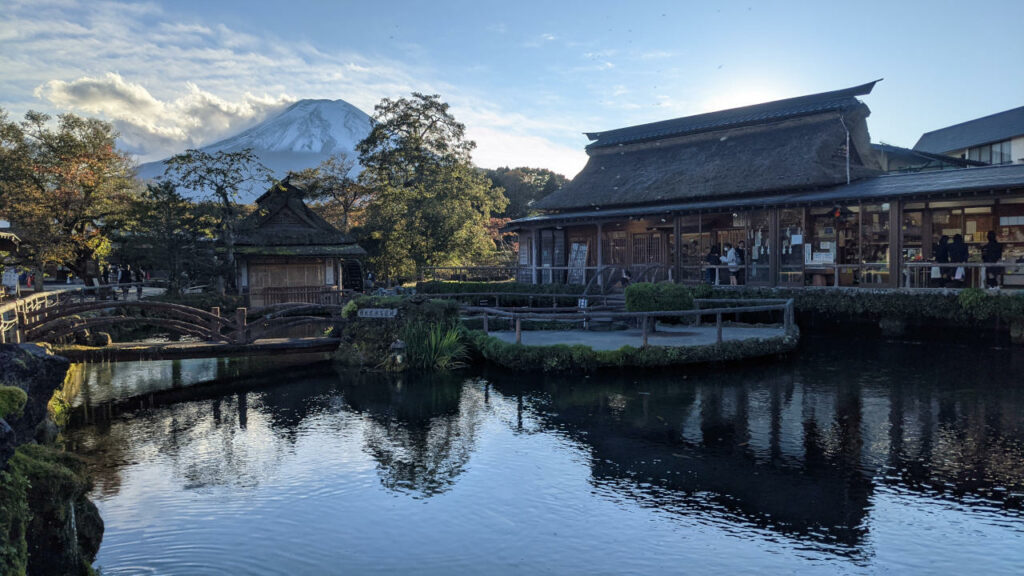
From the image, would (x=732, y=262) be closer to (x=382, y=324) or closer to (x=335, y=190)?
(x=382, y=324)

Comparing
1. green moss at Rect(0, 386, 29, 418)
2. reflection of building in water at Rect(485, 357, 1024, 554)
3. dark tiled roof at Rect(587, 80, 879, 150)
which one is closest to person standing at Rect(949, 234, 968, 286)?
reflection of building in water at Rect(485, 357, 1024, 554)

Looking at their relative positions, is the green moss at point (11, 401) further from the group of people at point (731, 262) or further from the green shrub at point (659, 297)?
the group of people at point (731, 262)

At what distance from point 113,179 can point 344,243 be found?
11958 mm

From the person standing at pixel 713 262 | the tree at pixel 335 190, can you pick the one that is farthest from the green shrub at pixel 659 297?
the tree at pixel 335 190

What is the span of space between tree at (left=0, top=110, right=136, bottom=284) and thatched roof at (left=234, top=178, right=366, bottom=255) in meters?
6.40

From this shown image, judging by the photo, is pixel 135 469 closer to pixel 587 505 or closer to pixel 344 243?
pixel 587 505

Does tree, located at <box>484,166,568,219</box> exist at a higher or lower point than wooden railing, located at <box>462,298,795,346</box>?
higher

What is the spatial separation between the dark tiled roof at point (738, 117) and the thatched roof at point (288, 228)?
15570 mm

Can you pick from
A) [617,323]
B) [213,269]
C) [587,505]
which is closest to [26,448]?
[587,505]

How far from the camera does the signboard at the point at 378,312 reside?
1777cm

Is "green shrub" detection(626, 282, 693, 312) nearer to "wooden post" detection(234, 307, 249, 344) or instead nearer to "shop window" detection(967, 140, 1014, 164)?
"wooden post" detection(234, 307, 249, 344)

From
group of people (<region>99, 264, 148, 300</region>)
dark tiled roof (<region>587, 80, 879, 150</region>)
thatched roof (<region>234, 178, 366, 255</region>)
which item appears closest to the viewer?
dark tiled roof (<region>587, 80, 879, 150</region>)

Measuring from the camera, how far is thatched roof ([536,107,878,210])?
1062 inches

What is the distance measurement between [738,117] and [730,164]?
3.95m
